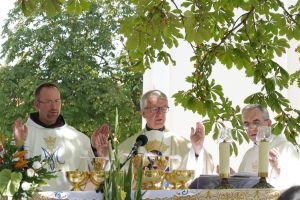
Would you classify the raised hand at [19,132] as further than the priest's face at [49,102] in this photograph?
No

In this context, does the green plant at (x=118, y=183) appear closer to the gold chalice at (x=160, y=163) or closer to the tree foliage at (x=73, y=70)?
the gold chalice at (x=160, y=163)

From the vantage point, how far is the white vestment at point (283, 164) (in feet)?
17.3

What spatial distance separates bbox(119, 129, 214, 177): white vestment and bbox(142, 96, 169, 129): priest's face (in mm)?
232

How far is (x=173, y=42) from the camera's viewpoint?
6793 millimetres

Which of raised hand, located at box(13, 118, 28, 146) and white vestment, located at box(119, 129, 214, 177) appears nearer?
raised hand, located at box(13, 118, 28, 146)

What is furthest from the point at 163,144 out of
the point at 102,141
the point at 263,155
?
the point at 263,155

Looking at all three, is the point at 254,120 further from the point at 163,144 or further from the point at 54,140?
the point at 54,140

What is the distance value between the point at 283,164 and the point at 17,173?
253 cm

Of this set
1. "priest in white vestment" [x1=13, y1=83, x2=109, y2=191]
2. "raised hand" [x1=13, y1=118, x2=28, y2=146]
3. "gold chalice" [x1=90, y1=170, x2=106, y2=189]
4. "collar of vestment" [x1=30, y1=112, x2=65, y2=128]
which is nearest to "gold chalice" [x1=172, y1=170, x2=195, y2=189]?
"gold chalice" [x1=90, y1=170, x2=106, y2=189]

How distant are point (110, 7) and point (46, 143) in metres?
20.5

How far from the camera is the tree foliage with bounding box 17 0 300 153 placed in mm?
6316

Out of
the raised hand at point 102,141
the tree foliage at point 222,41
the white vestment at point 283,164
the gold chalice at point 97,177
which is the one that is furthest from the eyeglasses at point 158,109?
the gold chalice at point 97,177

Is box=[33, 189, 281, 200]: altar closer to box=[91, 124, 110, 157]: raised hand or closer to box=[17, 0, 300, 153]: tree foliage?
box=[91, 124, 110, 157]: raised hand

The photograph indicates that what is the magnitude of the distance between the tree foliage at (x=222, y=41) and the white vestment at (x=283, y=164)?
0.26m
